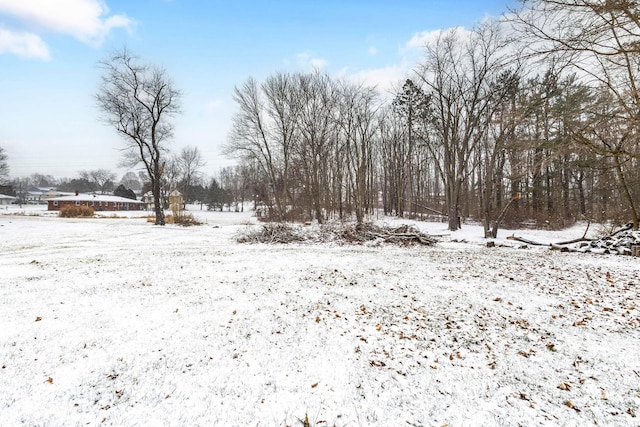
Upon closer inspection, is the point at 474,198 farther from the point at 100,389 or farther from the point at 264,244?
the point at 100,389

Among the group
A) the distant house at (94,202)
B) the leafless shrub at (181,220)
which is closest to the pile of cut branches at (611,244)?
the leafless shrub at (181,220)

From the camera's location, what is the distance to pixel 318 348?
3.41m

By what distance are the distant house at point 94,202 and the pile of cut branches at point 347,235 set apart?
2137 inches

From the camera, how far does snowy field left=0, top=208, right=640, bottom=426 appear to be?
2.42 m

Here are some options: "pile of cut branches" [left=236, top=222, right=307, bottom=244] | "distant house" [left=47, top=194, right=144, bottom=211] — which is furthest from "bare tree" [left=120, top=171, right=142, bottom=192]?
"pile of cut branches" [left=236, top=222, right=307, bottom=244]

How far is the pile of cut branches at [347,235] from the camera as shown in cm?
1216

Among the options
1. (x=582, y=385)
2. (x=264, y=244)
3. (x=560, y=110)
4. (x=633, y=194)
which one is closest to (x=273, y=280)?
(x=582, y=385)

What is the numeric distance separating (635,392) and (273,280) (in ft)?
17.3

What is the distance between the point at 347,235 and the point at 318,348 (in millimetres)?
9466

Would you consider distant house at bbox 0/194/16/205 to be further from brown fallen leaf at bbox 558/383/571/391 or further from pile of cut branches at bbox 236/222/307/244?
brown fallen leaf at bbox 558/383/571/391

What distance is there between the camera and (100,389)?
264 cm

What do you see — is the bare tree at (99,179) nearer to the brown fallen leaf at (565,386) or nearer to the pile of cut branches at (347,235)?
the pile of cut branches at (347,235)

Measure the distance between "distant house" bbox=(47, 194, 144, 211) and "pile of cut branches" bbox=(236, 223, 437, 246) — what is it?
54281 millimetres

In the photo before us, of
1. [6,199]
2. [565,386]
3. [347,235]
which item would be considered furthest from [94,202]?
[565,386]
